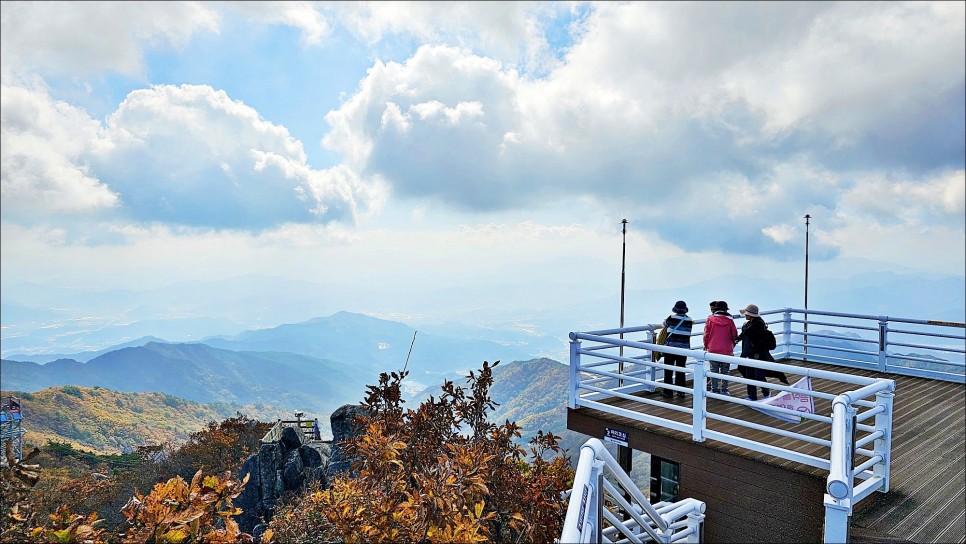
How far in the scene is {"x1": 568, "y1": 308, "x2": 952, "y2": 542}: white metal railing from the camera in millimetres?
4627

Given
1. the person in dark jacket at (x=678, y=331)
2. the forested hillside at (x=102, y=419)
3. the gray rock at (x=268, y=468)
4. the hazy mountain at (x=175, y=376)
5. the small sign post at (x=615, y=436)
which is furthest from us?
the hazy mountain at (x=175, y=376)

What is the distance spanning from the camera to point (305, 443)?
1035 inches

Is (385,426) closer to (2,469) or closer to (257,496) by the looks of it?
(2,469)

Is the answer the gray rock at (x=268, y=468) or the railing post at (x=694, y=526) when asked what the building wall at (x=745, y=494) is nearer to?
the railing post at (x=694, y=526)

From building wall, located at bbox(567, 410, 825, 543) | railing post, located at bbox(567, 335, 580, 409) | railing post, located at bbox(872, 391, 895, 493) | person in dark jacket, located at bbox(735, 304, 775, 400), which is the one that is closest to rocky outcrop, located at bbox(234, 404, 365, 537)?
railing post, located at bbox(567, 335, 580, 409)

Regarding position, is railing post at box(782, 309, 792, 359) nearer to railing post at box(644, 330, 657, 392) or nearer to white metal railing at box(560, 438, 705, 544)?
railing post at box(644, 330, 657, 392)

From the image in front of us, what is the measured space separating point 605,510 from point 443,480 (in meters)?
1.33

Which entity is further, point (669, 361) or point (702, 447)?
point (669, 361)

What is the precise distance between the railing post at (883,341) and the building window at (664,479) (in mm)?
8182

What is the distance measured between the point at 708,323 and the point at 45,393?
285 ft

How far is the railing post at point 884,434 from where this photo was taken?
18.1 feet

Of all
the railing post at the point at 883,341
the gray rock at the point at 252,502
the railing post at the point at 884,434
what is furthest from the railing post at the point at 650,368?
the gray rock at the point at 252,502

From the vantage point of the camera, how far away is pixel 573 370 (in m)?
8.52

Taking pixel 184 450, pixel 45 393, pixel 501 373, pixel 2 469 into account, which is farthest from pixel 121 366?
pixel 2 469
